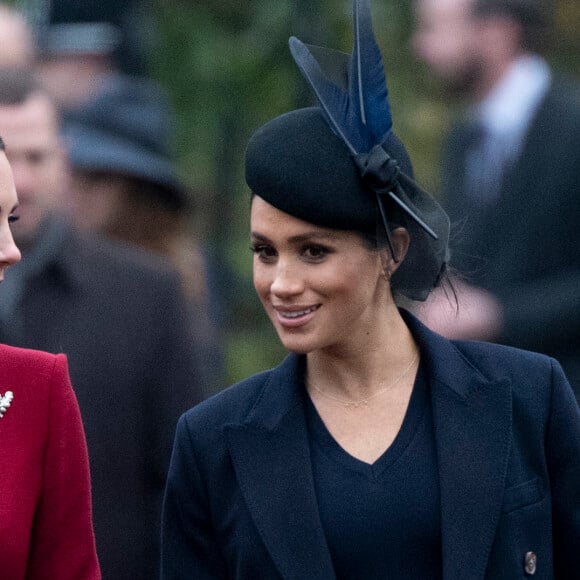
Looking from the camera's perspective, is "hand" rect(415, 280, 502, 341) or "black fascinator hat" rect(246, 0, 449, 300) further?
"hand" rect(415, 280, 502, 341)

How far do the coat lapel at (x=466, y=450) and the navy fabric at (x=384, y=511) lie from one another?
4cm

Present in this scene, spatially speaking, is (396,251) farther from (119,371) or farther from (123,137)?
(123,137)

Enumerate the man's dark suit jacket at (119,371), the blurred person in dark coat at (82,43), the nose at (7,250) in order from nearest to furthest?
1. the nose at (7,250)
2. the man's dark suit jacket at (119,371)
3. the blurred person in dark coat at (82,43)

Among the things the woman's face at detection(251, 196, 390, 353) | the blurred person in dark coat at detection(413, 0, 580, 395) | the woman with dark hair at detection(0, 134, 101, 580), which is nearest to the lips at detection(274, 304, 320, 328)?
the woman's face at detection(251, 196, 390, 353)

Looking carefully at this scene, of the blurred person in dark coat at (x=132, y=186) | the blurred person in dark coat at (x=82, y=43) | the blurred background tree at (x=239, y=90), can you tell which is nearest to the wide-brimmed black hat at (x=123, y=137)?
the blurred person in dark coat at (x=132, y=186)

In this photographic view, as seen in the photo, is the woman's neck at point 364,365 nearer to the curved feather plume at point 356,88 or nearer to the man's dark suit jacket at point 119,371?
the curved feather plume at point 356,88

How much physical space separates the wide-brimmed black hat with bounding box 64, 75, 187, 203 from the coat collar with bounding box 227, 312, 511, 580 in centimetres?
260

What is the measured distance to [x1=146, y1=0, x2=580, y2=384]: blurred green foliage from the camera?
8.77 meters

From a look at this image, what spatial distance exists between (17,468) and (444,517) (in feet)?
3.03

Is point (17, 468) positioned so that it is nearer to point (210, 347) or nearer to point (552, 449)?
point (552, 449)

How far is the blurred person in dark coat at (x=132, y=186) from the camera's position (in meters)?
7.24

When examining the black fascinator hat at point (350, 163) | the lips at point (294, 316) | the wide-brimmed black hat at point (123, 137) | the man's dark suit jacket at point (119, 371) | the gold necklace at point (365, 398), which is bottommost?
the man's dark suit jacket at point (119, 371)

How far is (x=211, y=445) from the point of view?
4.68 metres

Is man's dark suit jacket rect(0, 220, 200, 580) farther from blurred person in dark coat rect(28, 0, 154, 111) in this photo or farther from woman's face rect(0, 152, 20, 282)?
blurred person in dark coat rect(28, 0, 154, 111)
